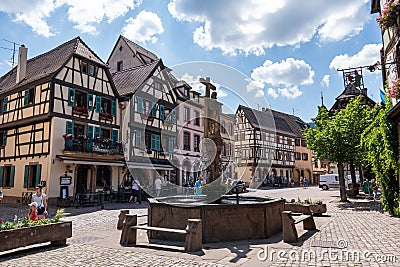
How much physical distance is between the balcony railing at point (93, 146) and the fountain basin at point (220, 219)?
12.7 meters

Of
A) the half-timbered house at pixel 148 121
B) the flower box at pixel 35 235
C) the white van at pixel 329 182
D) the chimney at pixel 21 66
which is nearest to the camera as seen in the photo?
the flower box at pixel 35 235

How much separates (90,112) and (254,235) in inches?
654

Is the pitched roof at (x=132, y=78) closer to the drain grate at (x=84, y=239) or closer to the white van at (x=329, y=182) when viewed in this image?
the drain grate at (x=84, y=239)

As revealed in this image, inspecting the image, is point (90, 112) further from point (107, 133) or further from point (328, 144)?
point (328, 144)

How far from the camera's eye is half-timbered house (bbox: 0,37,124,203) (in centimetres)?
1898

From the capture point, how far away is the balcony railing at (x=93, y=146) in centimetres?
1923

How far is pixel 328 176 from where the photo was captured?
34.3m

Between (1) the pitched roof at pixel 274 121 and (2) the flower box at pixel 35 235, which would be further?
(1) the pitched roof at pixel 274 121

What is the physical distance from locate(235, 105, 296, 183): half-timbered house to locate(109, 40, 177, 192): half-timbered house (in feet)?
50.8

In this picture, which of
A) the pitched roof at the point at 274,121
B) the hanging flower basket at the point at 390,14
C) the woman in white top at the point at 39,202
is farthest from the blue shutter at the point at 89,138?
the pitched roof at the point at 274,121

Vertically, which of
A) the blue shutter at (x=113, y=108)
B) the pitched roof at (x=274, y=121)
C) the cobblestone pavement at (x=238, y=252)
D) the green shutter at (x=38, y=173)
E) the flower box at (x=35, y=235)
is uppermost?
the pitched roof at (x=274, y=121)

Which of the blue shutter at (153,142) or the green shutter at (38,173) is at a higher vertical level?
the blue shutter at (153,142)

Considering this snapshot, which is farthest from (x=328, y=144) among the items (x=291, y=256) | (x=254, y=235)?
(x=291, y=256)

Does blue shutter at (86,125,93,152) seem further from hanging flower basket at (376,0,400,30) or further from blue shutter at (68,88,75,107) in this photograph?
hanging flower basket at (376,0,400,30)
